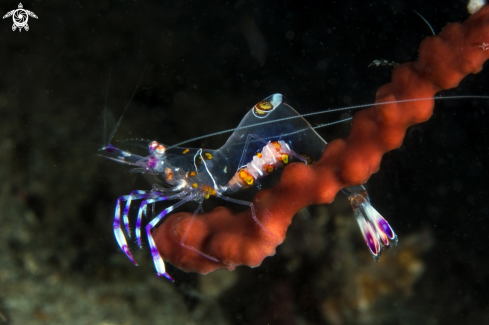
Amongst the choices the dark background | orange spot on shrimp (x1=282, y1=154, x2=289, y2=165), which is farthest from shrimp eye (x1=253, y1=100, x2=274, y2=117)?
orange spot on shrimp (x1=282, y1=154, x2=289, y2=165)

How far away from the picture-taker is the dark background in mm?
3643

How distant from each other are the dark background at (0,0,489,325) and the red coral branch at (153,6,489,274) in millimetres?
1461

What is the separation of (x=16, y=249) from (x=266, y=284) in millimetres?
3558

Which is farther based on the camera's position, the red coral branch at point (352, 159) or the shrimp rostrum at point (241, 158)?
the shrimp rostrum at point (241, 158)

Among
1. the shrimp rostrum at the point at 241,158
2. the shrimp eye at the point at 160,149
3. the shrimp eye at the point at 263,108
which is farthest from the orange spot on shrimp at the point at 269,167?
the shrimp eye at the point at 160,149

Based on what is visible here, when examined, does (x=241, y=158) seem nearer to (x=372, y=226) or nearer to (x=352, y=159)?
(x=352, y=159)

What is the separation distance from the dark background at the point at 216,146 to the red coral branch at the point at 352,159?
1.46m

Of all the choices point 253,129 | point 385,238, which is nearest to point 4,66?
point 253,129

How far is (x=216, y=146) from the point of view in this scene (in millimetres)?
4547

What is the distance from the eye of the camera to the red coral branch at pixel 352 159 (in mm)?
1965

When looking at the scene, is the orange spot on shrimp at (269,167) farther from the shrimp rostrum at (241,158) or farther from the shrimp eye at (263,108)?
the shrimp eye at (263,108)

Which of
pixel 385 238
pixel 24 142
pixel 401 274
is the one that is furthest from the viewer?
pixel 24 142

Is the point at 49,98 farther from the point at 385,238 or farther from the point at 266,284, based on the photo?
the point at 385,238

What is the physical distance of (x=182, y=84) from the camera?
4516mm
